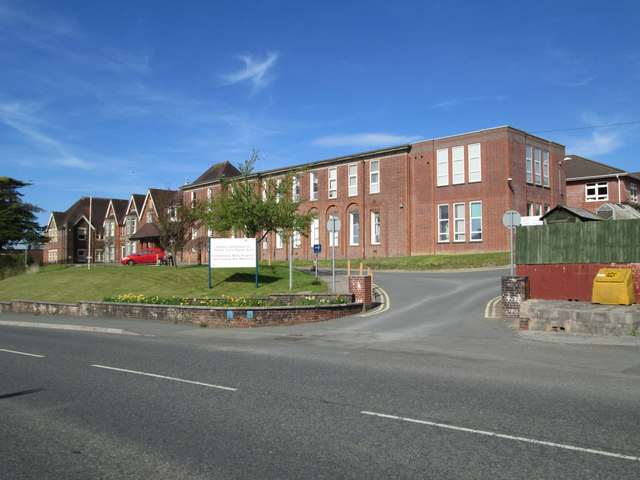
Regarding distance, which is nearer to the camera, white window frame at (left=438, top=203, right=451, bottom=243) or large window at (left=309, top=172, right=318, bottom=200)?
white window frame at (left=438, top=203, right=451, bottom=243)

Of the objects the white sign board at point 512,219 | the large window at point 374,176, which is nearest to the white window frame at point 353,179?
the large window at point 374,176

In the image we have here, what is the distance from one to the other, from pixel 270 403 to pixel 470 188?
36.0 meters

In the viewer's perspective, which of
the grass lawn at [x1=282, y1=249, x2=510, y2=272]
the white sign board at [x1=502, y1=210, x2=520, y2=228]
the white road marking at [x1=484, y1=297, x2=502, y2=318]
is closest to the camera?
the white road marking at [x1=484, y1=297, x2=502, y2=318]

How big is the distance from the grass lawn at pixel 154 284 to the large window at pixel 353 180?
17734 millimetres

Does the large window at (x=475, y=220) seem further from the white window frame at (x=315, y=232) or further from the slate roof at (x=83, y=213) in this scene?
the slate roof at (x=83, y=213)

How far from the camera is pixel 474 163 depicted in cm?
4069

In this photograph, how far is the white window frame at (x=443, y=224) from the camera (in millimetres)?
42094

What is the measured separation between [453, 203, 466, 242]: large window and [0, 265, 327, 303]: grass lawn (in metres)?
15.9

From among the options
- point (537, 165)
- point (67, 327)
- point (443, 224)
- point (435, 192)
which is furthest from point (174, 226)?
point (537, 165)

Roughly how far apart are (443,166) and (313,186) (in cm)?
1366

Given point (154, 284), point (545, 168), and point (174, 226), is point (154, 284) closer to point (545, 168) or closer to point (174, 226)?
point (174, 226)

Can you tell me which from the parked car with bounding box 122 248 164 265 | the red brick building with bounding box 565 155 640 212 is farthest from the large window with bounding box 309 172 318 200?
the red brick building with bounding box 565 155 640 212

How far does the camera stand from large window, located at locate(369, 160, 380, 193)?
4609 centimetres

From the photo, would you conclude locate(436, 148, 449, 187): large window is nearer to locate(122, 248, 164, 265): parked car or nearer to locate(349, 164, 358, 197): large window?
locate(349, 164, 358, 197): large window
